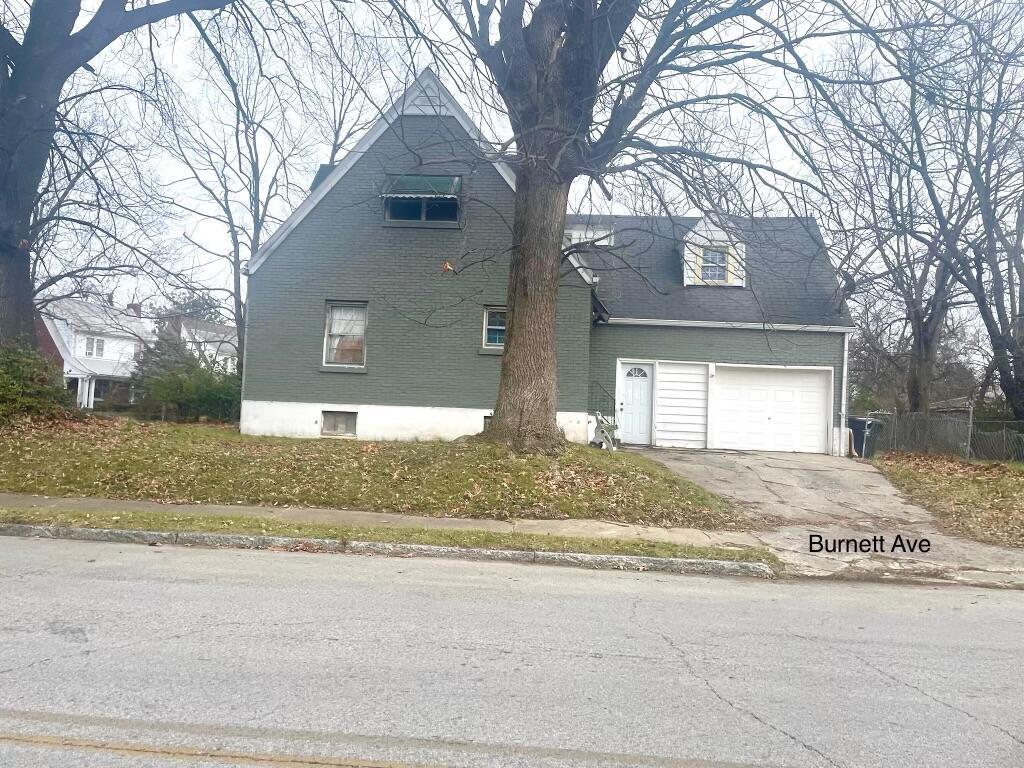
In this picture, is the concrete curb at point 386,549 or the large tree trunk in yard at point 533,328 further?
the large tree trunk in yard at point 533,328

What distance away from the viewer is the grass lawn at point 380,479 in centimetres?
1112

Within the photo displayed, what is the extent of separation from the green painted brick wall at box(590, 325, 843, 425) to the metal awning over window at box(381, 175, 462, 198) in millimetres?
4944

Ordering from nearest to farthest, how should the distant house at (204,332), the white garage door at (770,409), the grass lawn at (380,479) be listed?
1. the grass lawn at (380,479)
2. the white garage door at (770,409)
3. the distant house at (204,332)

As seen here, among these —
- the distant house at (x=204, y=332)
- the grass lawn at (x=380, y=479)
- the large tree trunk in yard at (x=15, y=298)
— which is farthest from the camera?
the distant house at (x=204, y=332)

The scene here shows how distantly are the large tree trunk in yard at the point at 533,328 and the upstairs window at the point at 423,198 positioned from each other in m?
4.66

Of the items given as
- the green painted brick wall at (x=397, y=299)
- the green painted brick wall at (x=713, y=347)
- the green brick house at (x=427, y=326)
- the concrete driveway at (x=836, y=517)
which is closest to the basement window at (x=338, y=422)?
the green brick house at (x=427, y=326)

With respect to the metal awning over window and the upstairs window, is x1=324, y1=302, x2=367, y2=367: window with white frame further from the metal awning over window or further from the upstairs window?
the metal awning over window

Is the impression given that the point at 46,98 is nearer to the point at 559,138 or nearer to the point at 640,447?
the point at 559,138

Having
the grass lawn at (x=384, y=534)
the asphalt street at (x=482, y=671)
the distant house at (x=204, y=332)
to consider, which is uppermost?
the distant house at (x=204, y=332)

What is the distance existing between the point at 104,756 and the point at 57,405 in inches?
507

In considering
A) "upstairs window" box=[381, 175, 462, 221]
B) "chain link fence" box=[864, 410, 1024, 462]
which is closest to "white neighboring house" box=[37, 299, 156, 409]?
"upstairs window" box=[381, 175, 462, 221]

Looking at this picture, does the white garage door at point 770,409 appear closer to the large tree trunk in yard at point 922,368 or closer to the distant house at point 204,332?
the large tree trunk in yard at point 922,368

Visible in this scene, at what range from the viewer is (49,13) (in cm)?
1454

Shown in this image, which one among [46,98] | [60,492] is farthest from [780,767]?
[46,98]
